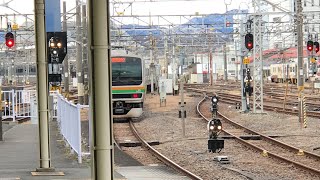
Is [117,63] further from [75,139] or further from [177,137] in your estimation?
[75,139]

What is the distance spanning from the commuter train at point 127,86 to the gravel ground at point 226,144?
2.91 feet

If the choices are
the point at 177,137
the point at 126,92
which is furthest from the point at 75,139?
the point at 126,92

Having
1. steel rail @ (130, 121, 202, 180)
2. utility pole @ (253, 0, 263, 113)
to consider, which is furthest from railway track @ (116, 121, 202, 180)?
utility pole @ (253, 0, 263, 113)

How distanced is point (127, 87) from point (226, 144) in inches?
347

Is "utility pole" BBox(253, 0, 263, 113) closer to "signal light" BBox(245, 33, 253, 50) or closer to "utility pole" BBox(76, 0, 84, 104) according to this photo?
"signal light" BBox(245, 33, 253, 50)

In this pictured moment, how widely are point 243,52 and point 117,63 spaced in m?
6.67

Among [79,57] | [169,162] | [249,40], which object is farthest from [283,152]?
[79,57]

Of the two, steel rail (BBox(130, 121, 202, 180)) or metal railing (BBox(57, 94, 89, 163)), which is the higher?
metal railing (BBox(57, 94, 89, 163))

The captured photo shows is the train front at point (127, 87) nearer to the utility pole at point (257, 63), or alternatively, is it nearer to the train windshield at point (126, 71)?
the train windshield at point (126, 71)

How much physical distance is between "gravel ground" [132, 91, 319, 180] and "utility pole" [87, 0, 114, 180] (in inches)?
283

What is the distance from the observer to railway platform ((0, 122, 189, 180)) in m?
10.8

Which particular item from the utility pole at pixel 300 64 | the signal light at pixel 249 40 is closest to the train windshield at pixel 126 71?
the signal light at pixel 249 40

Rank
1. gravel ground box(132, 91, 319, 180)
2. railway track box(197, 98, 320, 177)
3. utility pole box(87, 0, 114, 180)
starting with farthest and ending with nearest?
railway track box(197, 98, 320, 177)
gravel ground box(132, 91, 319, 180)
utility pole box(87, 0, 114, 180)

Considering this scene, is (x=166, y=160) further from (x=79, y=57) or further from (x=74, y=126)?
(x=79, y=57)
